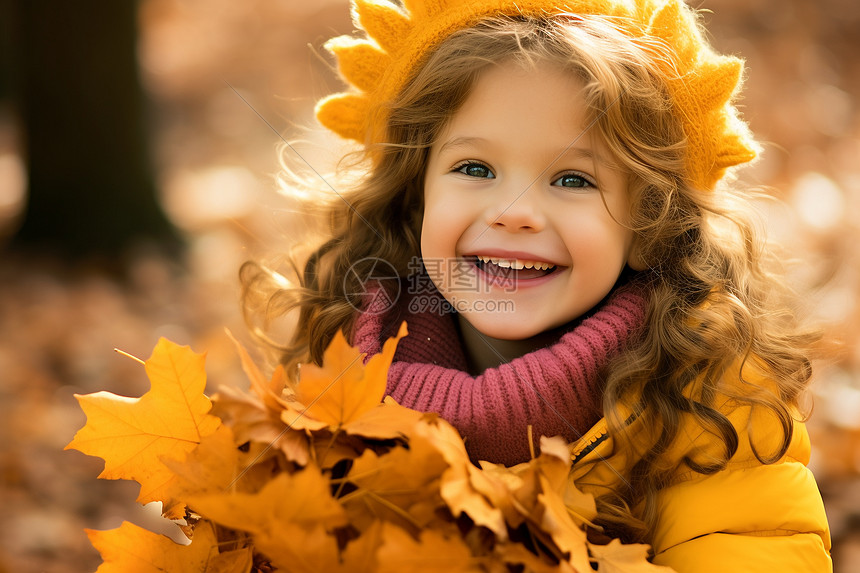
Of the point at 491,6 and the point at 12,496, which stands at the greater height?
the point at 491,6

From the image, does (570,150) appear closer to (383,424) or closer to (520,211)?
(520,211)

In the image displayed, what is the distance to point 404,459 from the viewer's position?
995 mm

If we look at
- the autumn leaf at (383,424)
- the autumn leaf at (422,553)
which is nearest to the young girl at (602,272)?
the autumn leaf at (383,424)

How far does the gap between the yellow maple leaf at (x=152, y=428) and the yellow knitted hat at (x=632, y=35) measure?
757mm

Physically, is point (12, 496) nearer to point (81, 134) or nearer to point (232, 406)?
point (232, 406)

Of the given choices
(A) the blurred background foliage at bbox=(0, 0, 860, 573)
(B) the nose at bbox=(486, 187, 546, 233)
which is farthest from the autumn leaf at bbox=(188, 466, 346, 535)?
(A) the blurred background foliage at bbox=(0, 0, 860, 573)

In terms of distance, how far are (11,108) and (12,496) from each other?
561 cm

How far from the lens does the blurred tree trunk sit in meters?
3.97

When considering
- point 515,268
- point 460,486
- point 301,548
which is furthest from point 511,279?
point 301,548

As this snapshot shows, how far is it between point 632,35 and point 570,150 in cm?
26

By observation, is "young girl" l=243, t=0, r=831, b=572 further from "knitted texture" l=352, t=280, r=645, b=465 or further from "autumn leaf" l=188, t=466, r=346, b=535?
"autumn leaf" l=188, t=466, r=346, b=535

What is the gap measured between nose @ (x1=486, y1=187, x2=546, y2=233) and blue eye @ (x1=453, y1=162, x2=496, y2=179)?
7 centimetres

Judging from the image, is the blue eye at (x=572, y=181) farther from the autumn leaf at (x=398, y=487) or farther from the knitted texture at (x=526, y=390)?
the autumn leaf at (x=398, y=487)

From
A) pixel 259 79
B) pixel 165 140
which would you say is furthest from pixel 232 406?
pixel 259 79
